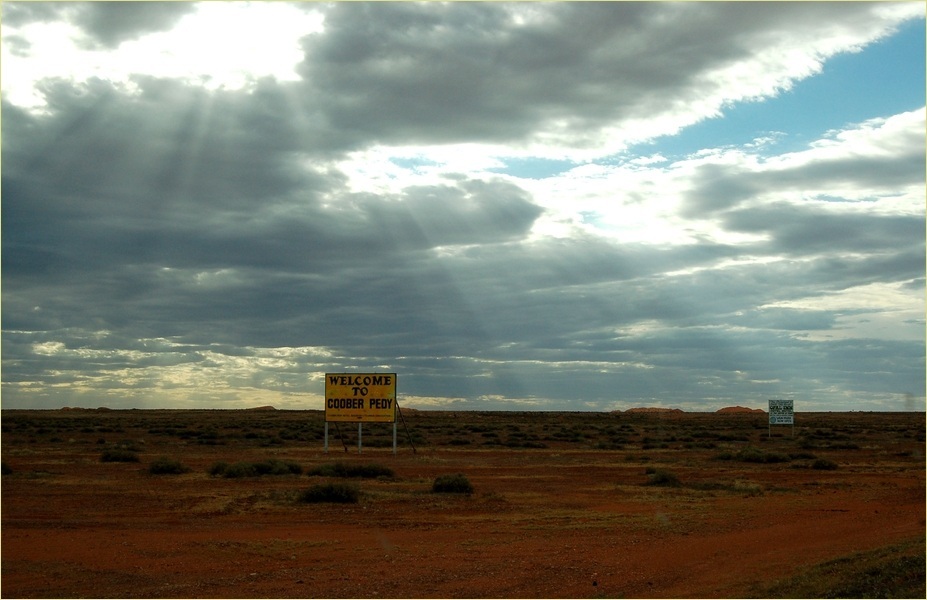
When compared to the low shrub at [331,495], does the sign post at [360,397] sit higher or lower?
higher

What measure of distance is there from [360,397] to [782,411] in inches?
1144

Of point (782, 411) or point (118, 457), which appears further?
point (782, 411)

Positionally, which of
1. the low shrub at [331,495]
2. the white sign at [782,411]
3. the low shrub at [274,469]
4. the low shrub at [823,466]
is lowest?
the low shrub at [823,466]

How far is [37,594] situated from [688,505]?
55.0 feet

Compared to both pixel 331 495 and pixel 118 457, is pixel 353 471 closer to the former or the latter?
pixel 331 495

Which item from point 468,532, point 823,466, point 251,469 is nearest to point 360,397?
point 251,469

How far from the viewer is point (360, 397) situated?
43.4 meters

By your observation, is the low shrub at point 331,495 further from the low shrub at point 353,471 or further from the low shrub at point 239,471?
the low shrub at point 239,471

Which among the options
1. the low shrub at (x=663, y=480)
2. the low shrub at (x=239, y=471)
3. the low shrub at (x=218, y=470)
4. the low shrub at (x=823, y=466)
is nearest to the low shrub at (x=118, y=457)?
the low shrub at (x=218, y=470)

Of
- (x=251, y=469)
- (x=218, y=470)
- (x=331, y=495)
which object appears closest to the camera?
(x=331, y=495)

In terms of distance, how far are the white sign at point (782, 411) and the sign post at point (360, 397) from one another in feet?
88.7

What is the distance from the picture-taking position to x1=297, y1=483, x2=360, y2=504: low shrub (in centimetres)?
2320

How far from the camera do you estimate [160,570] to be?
13.7 meters

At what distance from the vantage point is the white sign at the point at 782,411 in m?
54.6
